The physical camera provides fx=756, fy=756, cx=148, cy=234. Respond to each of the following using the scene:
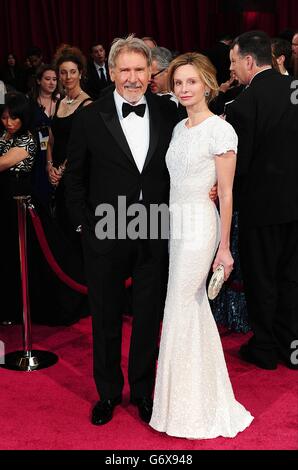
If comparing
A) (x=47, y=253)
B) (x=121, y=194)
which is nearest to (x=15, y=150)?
(x=47, y=253)

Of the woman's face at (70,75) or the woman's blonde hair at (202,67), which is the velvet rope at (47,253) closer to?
the woman's face at (70,75)

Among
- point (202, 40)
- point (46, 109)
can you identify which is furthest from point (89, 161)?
Result: point (202, 40)

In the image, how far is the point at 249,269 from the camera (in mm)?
4191

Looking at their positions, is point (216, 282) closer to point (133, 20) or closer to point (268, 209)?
point (268, 209)

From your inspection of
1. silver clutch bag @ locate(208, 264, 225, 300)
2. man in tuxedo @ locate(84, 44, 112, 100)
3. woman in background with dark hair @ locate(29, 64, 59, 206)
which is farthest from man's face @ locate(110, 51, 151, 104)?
man in tuxedo @ locate(84, 44, 112, 100)

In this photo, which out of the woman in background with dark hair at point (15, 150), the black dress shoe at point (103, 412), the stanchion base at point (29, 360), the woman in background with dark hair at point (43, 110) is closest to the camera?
the black dress shoe at point (103, 412)

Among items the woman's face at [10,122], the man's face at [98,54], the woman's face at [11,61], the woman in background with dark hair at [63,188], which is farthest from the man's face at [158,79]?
the woman's face at [11,61]

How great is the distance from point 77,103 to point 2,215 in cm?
106

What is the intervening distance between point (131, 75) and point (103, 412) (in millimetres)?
1527

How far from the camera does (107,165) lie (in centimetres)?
327

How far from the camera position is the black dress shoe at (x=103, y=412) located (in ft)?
11.4

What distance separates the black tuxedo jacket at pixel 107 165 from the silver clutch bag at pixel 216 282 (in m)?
0.42

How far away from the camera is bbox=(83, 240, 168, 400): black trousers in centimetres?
336

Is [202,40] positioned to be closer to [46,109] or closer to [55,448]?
[46,109]
